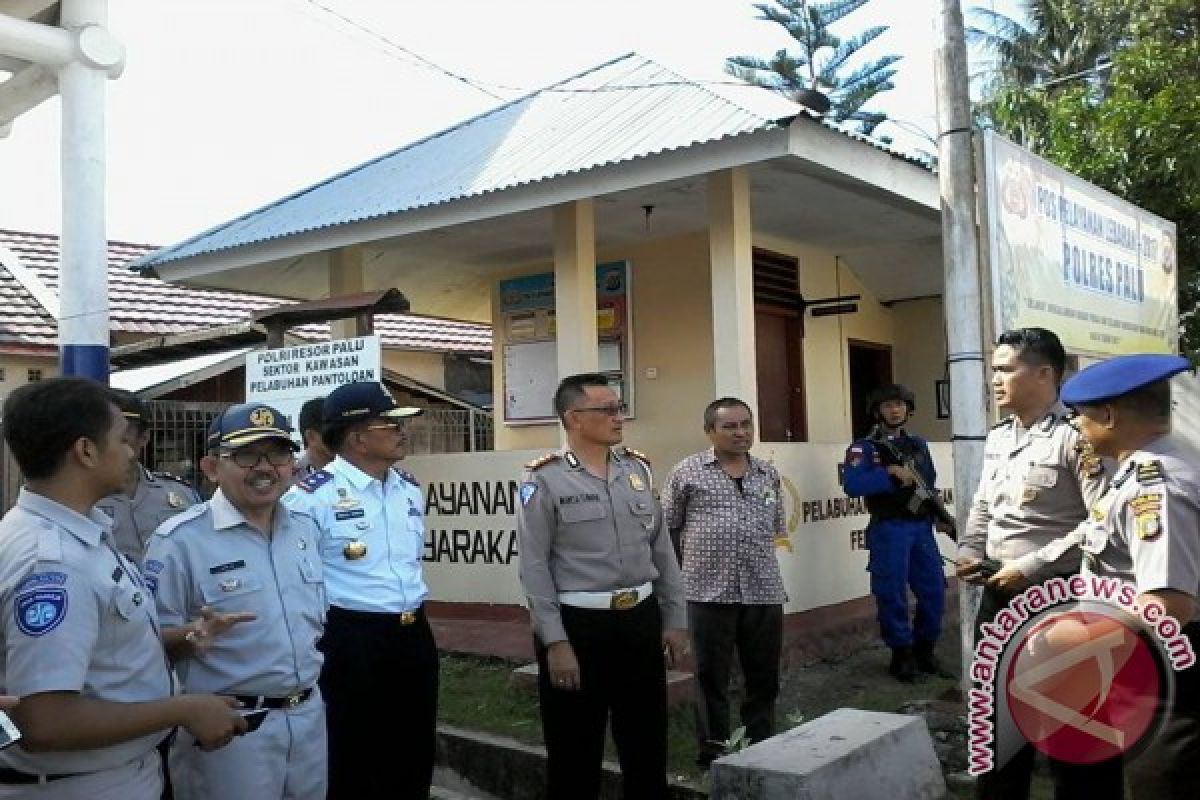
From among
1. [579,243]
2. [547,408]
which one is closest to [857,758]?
[579,243]

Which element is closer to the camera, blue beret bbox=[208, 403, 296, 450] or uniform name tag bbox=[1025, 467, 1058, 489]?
blue beret bbox=[208, 403, 296, 450]

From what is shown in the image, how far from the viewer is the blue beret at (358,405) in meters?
3.59

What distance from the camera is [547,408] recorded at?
888 cm

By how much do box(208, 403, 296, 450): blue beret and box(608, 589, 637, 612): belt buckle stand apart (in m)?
1.33

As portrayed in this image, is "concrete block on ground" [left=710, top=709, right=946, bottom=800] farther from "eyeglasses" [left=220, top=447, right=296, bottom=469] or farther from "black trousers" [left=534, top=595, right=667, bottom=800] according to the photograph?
"eyeglasses" [left=220, top=447, right=296, bottom=469]

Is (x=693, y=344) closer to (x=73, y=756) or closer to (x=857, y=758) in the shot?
(x=857, y=758)

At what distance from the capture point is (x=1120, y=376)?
272 centimetres

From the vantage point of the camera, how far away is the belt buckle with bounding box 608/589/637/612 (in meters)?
3.69

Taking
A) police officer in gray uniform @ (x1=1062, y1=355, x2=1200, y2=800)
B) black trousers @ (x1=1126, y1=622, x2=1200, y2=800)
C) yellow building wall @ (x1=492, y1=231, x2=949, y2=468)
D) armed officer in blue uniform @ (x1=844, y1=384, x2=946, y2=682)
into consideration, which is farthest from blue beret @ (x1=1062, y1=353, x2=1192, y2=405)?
yellow building wall @ (x1=492, y1=231, x2=949, y2=468)

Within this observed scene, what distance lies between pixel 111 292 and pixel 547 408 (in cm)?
717

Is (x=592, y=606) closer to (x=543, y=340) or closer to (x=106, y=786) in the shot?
(x=106, y=786)

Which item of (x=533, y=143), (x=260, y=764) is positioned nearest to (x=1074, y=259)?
(x=533, y=143)

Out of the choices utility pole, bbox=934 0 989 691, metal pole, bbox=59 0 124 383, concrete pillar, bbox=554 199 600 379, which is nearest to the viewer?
utility pole, bbox=934 0 989 691

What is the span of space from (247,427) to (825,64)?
92.0 feet
